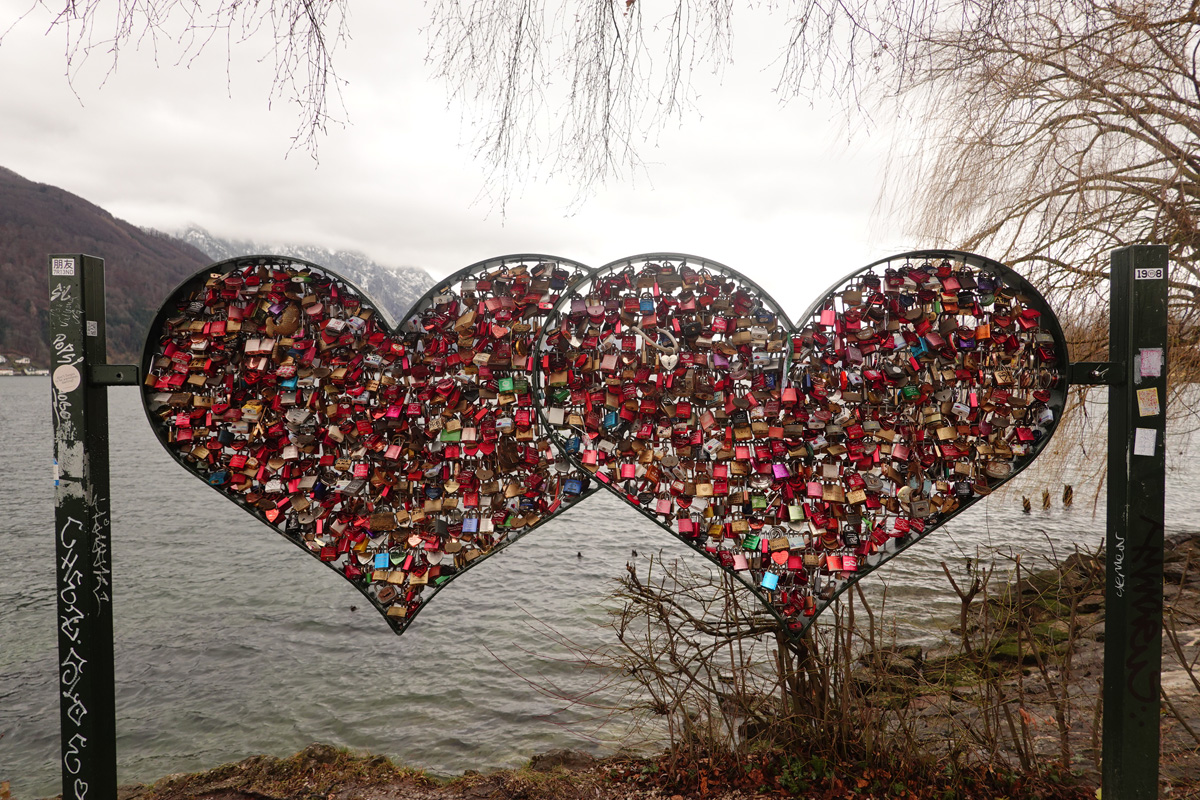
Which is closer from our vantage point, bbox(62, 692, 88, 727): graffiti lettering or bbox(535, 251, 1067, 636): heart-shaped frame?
bbox(62, 692, 88, 727): graffiti lettering

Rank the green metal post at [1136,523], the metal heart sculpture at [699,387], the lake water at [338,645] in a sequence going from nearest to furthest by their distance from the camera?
the green metal post at [1136,523] < the metal heart sculpture at [699,387] < the lake water at [338,645]

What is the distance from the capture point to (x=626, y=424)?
8.92 feet

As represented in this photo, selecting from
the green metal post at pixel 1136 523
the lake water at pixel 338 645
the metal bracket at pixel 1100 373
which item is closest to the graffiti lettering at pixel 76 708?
the lake water at pixel 338 645

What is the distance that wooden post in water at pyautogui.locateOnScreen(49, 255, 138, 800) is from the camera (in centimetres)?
253

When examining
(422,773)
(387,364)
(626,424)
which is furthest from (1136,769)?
(422,773)

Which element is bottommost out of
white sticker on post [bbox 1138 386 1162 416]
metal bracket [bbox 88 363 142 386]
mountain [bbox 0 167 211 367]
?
white sticker on post [bbox 1138 386 1162 416]

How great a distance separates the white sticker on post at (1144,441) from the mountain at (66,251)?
64922mm

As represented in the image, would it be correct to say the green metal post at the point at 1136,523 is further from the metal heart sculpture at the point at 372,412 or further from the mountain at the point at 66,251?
the mountain at the point at 66,251

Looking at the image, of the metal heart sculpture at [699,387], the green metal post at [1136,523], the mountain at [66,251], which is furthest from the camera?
the mountain at [66,251]

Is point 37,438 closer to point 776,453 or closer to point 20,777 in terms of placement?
point 20,777

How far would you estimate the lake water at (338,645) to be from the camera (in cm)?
594

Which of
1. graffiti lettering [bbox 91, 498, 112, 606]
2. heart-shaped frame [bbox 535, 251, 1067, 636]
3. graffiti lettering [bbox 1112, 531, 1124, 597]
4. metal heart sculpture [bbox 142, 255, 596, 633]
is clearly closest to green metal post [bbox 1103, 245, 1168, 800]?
graffiti lettering [bbox 1112, 531, 1124, 597]

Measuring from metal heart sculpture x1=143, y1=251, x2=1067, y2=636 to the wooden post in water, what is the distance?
0.21 m

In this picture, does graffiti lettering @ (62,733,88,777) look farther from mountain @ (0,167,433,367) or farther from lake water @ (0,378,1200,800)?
mountain @ (0,167,433,367)
